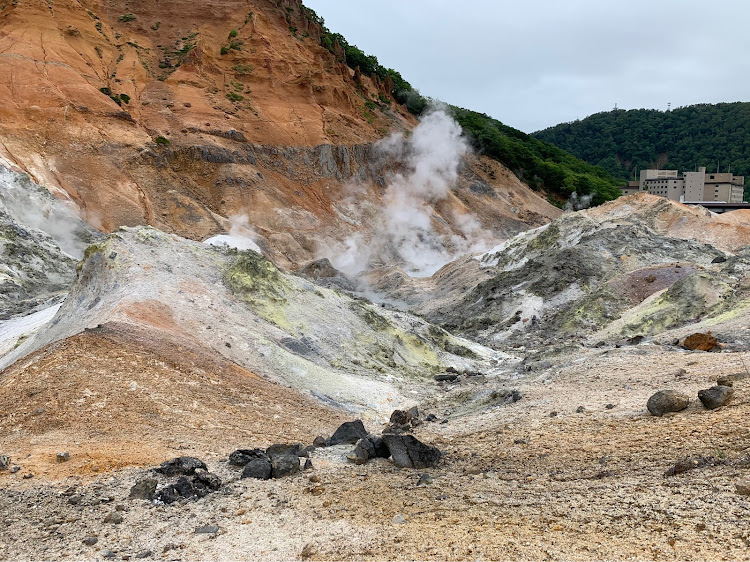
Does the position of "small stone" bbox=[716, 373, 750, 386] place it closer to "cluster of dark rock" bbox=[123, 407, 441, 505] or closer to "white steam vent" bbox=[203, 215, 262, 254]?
"cluster of dark rock" bbox=[123, 407, 441, 505]

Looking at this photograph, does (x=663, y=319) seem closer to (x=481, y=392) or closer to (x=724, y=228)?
(x=481, y=392)

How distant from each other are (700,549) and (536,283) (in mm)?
21025

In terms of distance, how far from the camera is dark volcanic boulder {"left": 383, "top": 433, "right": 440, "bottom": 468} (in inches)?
304

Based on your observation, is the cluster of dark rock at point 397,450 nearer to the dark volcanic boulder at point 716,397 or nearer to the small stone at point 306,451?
the small stone at point 306,451

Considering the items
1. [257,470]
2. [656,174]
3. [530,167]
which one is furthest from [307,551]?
[656,174]

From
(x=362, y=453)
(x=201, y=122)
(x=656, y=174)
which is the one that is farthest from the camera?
(x=656, y=174)

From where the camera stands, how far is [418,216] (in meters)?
46.2

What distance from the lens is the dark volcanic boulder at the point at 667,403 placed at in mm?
7590

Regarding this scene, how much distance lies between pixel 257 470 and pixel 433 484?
2115mm

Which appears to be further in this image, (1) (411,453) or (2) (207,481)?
(1) (411,453)

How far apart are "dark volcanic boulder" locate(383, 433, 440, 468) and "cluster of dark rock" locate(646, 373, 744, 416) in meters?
2.72

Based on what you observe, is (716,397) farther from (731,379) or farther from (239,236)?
(239,236)

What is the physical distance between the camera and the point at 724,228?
30172mm

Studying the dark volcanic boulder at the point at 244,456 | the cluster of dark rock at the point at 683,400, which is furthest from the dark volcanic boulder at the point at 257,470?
the cluster of dark rock at the point at 683,400
